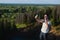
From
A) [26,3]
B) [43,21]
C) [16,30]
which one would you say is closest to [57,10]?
[43,21]

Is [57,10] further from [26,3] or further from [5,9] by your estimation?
[5,9]

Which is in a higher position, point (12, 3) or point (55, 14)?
point (12, 3)

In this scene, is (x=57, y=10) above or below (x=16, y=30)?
above

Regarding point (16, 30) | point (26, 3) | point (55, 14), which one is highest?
point (26, 3)

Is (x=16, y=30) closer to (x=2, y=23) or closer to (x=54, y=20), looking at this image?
(x=2, y=23)

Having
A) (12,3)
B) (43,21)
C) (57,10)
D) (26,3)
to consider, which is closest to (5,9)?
(12,3)
